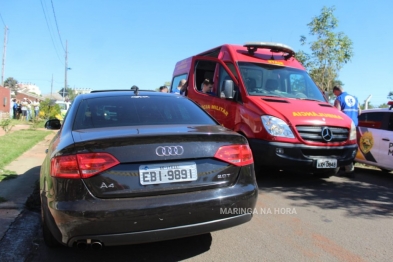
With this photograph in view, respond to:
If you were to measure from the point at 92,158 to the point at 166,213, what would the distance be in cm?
72

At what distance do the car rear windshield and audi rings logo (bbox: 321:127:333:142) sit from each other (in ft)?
8.55

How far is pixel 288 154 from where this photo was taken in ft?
18.4

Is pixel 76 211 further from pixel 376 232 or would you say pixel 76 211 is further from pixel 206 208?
pixel 376 232

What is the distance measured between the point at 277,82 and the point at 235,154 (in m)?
4.20

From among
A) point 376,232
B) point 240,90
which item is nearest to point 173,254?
point 376,232

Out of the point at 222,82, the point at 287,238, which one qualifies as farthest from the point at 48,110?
the point at 287,238

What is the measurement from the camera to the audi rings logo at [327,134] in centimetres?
576

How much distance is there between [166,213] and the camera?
9.04 feet

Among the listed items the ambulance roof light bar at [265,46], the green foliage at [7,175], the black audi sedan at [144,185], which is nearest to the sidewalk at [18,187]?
the green foliage at [7,175]

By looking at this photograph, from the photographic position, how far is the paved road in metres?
3.35

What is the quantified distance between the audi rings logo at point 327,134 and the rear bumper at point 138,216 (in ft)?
10.9

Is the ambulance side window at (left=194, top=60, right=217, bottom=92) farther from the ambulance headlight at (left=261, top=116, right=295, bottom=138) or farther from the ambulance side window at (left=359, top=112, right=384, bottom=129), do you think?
the ambulance side window at (left=359, top=112, right=384, bottom=129)

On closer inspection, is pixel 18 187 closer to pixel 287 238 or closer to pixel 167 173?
pixel 167 173

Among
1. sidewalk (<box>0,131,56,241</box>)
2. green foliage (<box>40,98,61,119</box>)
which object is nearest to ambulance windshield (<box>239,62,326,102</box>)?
sidewalk (<box>0,131,56,241</box>)
